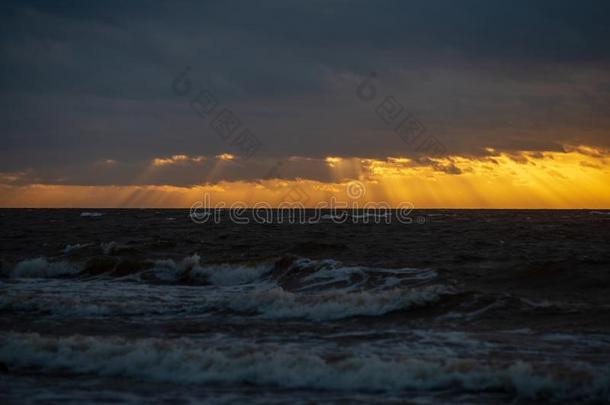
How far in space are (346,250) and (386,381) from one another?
20.8 m

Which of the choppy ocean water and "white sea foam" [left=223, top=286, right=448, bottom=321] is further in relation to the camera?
"white sea foam" [left=223, top=286, right=448, bottom=321]

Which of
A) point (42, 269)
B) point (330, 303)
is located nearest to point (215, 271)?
point (42, 269)

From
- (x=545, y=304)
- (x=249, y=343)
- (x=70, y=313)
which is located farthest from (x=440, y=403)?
(x=70, y=313)

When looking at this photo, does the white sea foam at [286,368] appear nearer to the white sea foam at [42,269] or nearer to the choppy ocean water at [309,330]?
the choppy ocean water at [309,330]

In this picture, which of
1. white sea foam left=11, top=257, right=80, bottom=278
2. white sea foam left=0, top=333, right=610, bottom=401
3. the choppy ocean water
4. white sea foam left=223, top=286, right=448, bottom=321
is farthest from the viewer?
white sea foam left=11, top=257, right=80, bottom=278

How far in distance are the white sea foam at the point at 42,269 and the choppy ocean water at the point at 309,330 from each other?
56 millimetres

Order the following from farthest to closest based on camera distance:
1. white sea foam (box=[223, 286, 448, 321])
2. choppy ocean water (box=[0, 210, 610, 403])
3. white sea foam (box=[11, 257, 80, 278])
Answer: white sea foam (box=[11, 257, 80, 278]) < white sea foam (box=[223, 286, 448, 321]) < choppy ocean water (box=[0, 210, 610, 403])

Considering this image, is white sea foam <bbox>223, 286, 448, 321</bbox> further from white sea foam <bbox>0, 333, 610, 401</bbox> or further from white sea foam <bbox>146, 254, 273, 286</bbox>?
white sea foam <bbox>146, 254, 273, 286</bbox>

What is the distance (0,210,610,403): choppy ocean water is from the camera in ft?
28.9

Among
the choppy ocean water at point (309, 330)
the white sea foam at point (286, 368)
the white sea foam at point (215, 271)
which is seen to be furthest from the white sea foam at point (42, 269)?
the white sea foam at point (286, 368)

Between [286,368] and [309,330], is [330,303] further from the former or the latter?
[286,368]

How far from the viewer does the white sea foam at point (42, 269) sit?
2366 cm

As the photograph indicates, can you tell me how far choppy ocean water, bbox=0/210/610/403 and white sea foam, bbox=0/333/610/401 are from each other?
0.03 m

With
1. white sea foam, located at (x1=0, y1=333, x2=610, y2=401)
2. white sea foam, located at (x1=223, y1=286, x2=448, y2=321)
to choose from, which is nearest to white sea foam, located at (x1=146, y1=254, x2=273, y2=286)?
white sea foam, located at (x1=223, y1=286, x2=448, y2=321)
